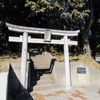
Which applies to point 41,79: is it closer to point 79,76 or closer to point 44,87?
point 44,87

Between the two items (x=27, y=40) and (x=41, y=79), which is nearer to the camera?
(x=27, y=40)

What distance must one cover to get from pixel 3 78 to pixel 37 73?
4.60 m

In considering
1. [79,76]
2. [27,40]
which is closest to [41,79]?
[79,76]

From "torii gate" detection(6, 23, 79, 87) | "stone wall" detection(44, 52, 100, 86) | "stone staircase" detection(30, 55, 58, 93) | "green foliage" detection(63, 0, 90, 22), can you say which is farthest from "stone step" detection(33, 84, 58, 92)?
"green foliage" detection(63, 0, 90, 22)

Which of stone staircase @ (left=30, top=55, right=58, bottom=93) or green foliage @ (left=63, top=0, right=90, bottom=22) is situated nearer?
stone staircase @ (left=30, top=55, right=58, bottom=93)

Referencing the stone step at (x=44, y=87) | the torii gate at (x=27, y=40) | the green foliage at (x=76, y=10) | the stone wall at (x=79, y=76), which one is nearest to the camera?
the torii gate at (x=27, y=40)

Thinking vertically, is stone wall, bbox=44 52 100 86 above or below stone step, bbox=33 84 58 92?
above

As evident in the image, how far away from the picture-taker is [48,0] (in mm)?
9367

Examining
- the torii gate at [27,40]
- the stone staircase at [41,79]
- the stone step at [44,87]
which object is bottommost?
the stone step at [44,87]

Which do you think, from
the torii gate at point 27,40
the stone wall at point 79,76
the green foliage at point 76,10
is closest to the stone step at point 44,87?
the stone wall at point 79,76

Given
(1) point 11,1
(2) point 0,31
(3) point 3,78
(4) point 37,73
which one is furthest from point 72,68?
(1) point 11,1

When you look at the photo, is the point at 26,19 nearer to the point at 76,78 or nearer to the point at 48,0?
the point at 48,0

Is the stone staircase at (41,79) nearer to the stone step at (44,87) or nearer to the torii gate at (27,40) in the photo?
the stone step at (44,87)

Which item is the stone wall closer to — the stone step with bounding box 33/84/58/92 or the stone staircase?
the stone step with bounding box 33/84/58/92
